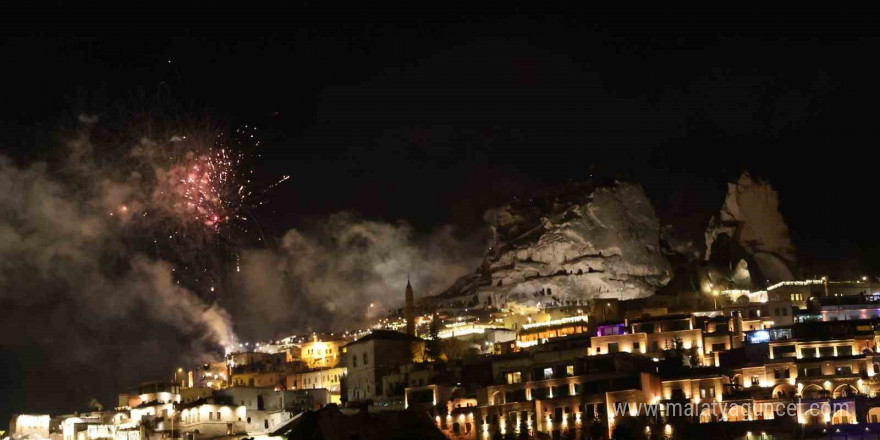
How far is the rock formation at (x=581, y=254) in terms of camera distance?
8481 cm

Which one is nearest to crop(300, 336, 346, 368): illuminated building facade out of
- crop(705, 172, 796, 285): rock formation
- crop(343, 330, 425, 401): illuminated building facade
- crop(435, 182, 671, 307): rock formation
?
crop(343, 330, 425, 401): illuminated building facade

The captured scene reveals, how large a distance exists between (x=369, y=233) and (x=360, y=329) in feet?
42.9

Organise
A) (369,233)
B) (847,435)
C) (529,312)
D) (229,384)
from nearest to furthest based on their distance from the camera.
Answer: (847,435), (229,384), (529,312), (369,233)

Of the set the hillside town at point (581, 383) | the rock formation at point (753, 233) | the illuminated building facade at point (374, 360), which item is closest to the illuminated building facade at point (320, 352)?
the hillside town at point (581, 383)

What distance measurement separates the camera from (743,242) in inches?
3324

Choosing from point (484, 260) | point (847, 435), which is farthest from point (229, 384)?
point (847, 435)

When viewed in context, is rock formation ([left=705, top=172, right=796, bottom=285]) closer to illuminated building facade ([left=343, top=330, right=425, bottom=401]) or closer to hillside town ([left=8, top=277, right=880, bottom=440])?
hillside town ([left=8, top=277, right=880, bottom=440])

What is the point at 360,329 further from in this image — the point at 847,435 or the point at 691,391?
the point at 847,435

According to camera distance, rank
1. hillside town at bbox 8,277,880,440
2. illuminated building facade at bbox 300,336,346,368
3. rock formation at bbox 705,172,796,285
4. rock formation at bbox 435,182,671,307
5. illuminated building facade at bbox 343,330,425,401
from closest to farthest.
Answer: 1. hillside town at bbox 8,277,880,440
2. illuminated building facade at bbox 343,330,425,401
3. rock formation at bbox 705,172,796,285
4. illuminated building facade at bbox 300,336,346,368
5. rock formation at bbox 435,182,671,307

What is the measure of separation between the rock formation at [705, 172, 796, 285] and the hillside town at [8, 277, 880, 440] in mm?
6031

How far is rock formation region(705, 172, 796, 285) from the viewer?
8238 cm

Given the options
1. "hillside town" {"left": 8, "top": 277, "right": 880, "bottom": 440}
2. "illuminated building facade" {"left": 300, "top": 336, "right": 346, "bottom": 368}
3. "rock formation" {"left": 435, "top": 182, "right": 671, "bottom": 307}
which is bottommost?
"hillside town" {"left": 8, "top": 277, "right": 880, "bottom": 440}

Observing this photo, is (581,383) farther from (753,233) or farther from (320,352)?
(753,233)

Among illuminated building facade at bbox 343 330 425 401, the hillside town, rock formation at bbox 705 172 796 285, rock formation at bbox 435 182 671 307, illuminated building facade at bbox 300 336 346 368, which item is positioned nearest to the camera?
the hillside town
